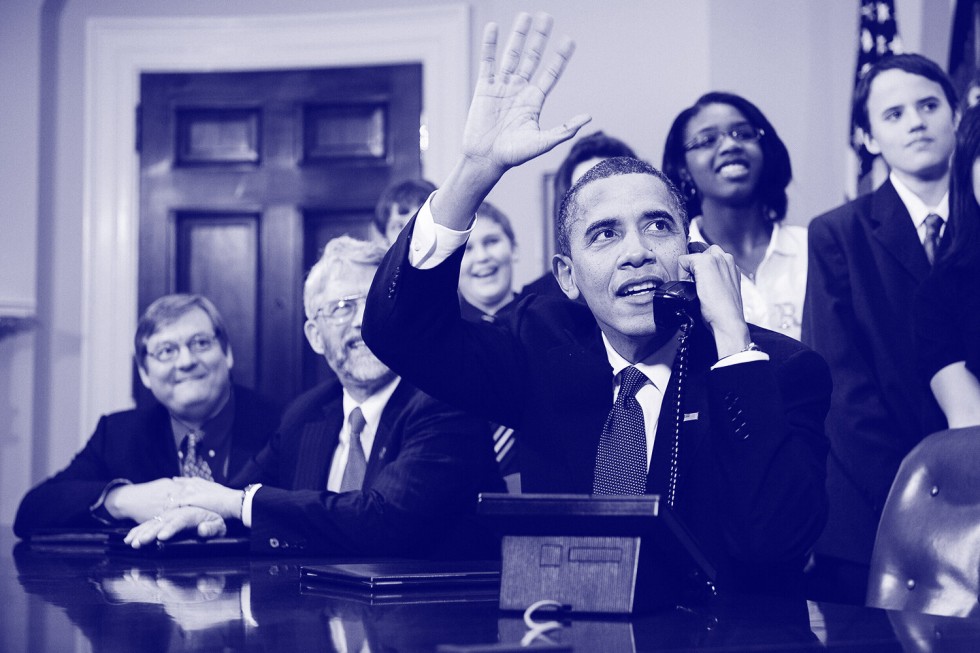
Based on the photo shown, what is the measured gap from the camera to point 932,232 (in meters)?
2.69

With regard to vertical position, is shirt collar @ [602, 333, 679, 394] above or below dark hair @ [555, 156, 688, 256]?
below

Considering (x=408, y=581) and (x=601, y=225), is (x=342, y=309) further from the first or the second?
(x=408, y=581)

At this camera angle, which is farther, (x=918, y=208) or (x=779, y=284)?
(x=779, y=284)

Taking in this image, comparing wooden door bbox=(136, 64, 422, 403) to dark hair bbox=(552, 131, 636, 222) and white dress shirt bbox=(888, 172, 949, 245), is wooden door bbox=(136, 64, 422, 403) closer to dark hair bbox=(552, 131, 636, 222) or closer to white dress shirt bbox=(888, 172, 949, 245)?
dark hair bbox=(552, 131, 636, 222)

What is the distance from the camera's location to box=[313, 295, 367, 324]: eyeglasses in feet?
8.63

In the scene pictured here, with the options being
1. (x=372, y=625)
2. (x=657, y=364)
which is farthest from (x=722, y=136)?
(x=372, y=625)

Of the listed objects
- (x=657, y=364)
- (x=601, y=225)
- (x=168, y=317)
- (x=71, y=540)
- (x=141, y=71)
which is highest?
(x=141, y=71)

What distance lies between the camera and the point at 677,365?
6.00 ft

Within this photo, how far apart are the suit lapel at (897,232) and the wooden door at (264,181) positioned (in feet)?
8.44

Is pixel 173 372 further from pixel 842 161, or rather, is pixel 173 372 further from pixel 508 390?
pixel 842 161

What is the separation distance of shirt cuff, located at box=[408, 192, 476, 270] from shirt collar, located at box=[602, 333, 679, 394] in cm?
32

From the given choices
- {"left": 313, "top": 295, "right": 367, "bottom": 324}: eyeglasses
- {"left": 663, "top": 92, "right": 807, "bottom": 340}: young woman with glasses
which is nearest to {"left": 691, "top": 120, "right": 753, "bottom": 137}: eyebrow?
{"left": 663, "top": 92, "right": 807, "bottom": 340}: young woman with glasses

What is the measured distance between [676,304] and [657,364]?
0.52 ft

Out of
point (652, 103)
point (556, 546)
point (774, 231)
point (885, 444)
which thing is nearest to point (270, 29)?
point (652, 103)
